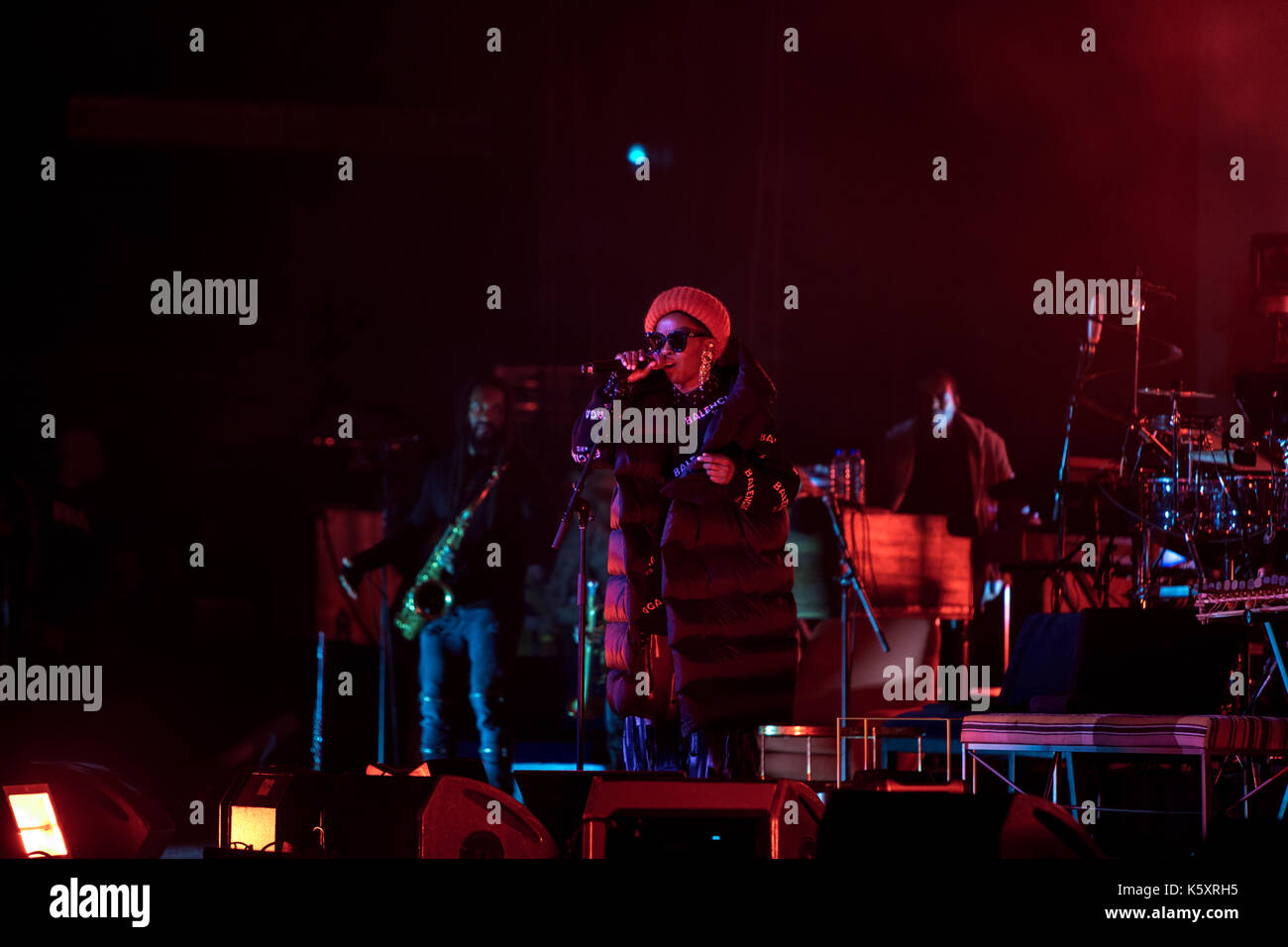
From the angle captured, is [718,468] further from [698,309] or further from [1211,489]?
[1211,489]

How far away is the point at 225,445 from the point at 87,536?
88.3 inches

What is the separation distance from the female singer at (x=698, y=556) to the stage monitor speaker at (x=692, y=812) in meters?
0.90

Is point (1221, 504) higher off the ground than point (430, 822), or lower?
higher

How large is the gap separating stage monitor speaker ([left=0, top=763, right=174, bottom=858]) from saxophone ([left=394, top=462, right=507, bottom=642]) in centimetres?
248

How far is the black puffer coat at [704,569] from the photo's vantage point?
424 cm

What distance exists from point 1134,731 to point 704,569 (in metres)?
1.29

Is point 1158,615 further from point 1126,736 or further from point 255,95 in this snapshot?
point 255,95

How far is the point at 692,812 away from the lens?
3311 millimetres

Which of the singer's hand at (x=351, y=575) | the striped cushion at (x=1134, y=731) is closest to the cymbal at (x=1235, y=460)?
the striped cushion at (x=1134, y=731)

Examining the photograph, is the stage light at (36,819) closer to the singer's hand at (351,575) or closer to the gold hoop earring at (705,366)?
the gold hoop earring at (705,366)

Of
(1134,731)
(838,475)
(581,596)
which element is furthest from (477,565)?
(1134,731)

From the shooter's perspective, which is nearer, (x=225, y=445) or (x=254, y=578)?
(x=254, y=578)
